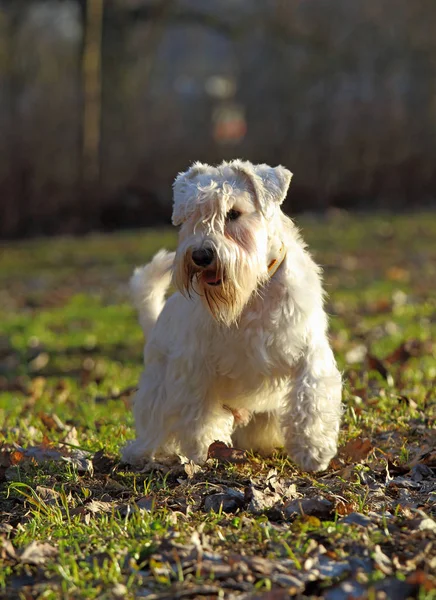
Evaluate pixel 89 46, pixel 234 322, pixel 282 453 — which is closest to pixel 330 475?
pixel 282 453

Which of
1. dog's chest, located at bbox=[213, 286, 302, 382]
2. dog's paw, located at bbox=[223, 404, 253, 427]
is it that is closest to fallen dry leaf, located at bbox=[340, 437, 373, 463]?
dog's paw, located at bbox=[223, 404, 253, 427]

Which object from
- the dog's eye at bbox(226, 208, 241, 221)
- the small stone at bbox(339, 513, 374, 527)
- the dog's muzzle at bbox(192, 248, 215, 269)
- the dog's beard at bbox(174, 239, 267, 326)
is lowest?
the small stone at bbox(339, 513, 374, 527)

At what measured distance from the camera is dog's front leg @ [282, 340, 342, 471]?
462 centimetres

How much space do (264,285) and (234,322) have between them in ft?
0.85

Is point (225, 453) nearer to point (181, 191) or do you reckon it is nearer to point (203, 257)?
point (203, 257)

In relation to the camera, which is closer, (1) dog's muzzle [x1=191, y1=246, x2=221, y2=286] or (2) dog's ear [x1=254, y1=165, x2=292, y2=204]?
(1) dog's muzzle [x1=191, y1=246, x2=221, y2=286]

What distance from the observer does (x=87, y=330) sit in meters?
10.2

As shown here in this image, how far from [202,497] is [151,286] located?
1.64 m

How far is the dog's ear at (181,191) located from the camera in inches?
183

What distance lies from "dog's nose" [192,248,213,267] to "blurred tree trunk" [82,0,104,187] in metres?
16.3

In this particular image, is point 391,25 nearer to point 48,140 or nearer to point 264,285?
point 48,140

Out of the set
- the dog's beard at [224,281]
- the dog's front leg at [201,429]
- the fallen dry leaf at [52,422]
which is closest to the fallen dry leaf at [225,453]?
the dog's front leg at [201,429]

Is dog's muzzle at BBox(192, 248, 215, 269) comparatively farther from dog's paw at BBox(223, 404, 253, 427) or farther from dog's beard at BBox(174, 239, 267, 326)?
dog's paw at BBox(223, 404, 253, 427)

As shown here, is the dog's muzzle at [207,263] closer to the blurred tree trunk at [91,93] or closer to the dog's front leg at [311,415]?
the dog's front leg at [311,415]
